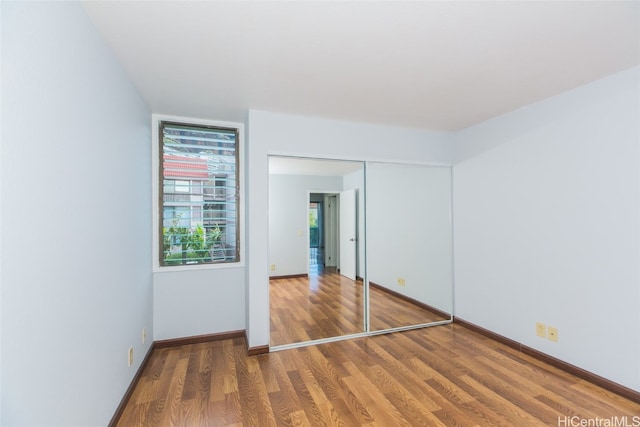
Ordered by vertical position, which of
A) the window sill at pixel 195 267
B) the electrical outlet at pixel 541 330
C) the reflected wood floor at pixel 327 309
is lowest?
the reflected wood floor at pixel 327 309

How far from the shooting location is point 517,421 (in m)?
1.85

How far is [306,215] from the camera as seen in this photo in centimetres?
422

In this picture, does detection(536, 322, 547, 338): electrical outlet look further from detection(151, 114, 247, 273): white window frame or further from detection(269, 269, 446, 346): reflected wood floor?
detection(151, 114, 247, 273): white window frame

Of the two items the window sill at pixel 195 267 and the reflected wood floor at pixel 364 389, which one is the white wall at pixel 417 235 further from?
the window sill at pixel 195 267

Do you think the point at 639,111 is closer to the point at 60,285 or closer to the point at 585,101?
the point at 585,101

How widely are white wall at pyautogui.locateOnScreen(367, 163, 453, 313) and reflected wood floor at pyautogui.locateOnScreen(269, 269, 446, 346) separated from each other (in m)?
0.22

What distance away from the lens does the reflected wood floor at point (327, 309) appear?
3295mm

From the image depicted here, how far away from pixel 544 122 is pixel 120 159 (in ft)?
11.6

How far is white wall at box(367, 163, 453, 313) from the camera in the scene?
360 centimetres

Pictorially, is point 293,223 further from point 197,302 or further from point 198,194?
point 197,302

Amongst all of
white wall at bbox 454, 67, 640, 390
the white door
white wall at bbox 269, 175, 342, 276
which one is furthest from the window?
white wall at bbox 454, 67, 640, 390

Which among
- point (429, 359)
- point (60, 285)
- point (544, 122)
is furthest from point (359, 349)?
point (544, 122)

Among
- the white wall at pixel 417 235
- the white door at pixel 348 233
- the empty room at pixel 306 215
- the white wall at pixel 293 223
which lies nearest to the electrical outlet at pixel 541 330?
the empty room at pixel 306 215

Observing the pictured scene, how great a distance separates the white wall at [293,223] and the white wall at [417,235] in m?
0.95
